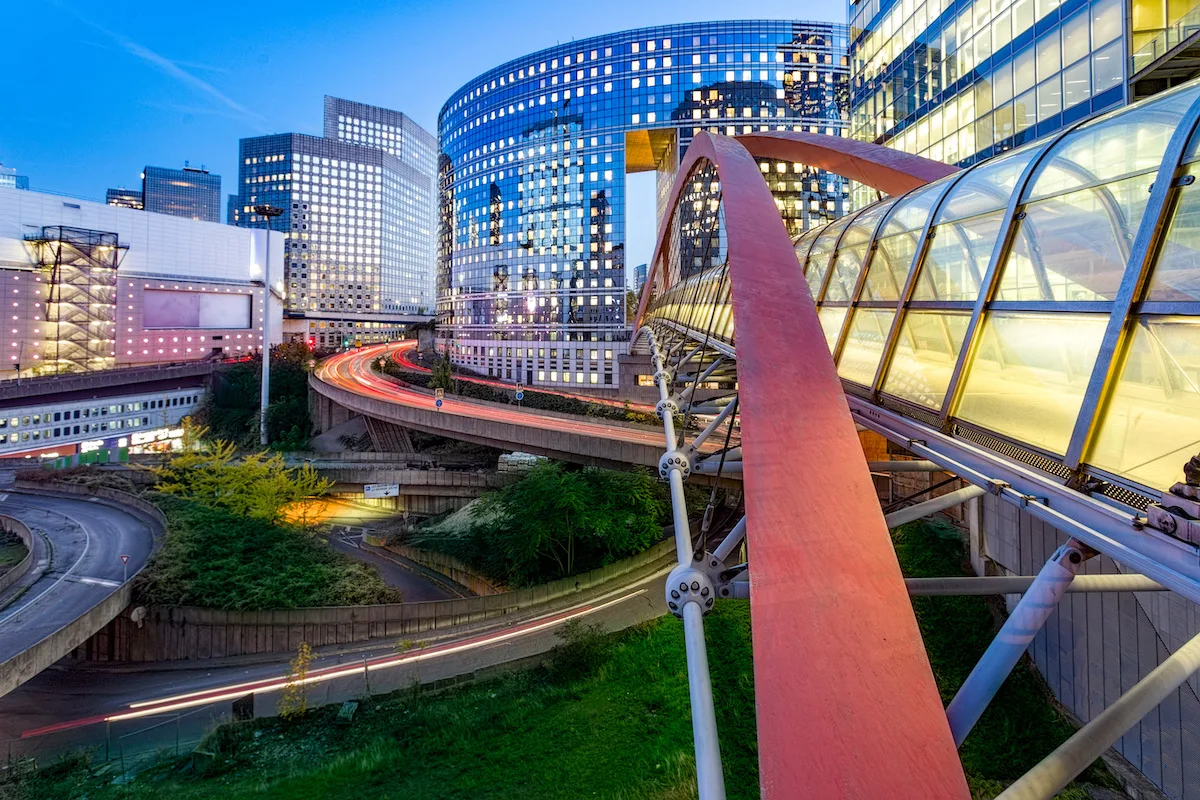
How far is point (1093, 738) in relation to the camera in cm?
359

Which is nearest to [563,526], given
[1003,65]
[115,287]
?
[1003,65]

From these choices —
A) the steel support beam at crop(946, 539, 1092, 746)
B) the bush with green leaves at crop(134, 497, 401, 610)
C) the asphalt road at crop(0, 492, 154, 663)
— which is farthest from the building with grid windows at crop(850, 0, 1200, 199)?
the asphalt road at crop(0, 492, 154, 663)

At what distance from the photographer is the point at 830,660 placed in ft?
12.2

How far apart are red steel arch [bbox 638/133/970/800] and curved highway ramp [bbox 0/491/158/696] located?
22.2 m

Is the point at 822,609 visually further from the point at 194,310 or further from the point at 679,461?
the point at 194,310

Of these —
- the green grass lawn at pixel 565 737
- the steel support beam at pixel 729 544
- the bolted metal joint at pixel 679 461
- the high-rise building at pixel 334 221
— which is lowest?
the green grass lawn at pixel 565 737

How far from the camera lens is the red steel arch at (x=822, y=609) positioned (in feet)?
10.9

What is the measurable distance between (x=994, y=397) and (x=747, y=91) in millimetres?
91231

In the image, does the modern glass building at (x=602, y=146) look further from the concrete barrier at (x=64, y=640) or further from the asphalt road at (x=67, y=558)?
the concrete barrier at (x=64, y=640)

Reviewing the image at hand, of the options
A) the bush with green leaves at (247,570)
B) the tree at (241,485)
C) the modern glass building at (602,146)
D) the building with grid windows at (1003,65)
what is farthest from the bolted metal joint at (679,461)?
the modern glass building at (602,146)

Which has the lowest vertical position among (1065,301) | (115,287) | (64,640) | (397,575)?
(397,575)

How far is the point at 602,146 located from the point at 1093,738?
295ft

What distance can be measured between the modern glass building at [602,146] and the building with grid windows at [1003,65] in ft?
162

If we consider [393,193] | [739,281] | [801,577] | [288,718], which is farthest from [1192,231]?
[393,193]
